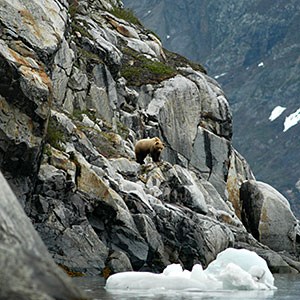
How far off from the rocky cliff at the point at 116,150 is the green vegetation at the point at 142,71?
0.10m

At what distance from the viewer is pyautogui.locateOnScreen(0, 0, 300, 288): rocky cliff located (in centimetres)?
3372

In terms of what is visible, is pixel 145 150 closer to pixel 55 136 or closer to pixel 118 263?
pixel 55 136

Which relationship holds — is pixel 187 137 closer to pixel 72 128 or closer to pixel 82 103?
pixel 82 103

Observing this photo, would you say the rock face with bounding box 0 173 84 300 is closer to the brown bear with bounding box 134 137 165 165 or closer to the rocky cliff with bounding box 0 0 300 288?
the rocky cliff with bounding box 0 0 300 288

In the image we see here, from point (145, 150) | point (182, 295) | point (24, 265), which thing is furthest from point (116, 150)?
point (24, 265)

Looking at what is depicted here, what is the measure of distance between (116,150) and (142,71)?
1650cm

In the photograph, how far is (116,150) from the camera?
45.1m

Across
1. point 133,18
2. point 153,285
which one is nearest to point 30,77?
point 153,285

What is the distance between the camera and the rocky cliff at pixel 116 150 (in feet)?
111

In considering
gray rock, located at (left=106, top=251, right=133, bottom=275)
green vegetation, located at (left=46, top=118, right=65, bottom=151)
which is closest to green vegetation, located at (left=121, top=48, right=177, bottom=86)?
green vegetation, located at (left=46, top=118, right=65, bottom=151)

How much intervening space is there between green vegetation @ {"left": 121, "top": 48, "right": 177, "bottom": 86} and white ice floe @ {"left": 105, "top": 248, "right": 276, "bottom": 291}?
33895mm

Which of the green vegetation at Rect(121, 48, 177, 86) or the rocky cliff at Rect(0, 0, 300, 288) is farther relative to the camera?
the green vegetation at Rect(121, 48, 177, 86)

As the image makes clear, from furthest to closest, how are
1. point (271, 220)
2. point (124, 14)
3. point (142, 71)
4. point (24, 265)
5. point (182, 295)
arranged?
point (124, 14)
point (142, 71)
point (271, 220)
point (182, 295)
point (24, 265)

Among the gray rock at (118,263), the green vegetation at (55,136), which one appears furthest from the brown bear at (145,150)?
the gray rock at (118,263)
